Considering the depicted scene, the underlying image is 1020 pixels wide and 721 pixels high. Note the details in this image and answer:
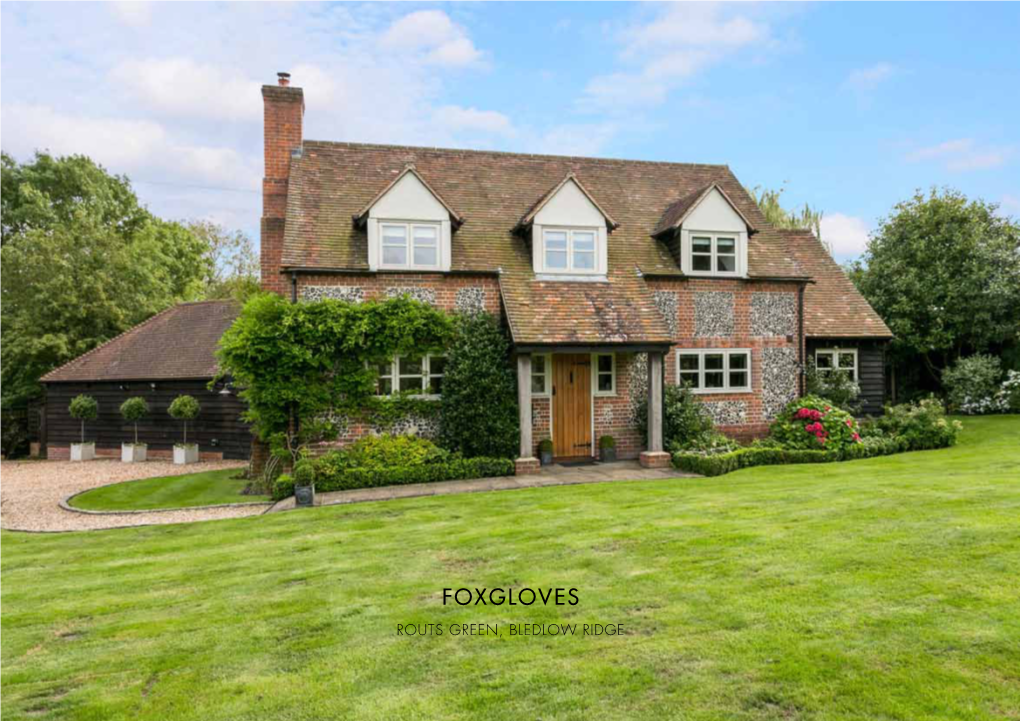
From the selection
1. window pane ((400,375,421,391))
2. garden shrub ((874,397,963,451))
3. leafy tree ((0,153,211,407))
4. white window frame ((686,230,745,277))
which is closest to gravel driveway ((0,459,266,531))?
window pane ((400,375,421,391))

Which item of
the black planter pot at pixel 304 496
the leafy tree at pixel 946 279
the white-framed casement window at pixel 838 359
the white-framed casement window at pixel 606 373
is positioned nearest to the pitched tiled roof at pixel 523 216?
the white-framed casement window at pixel 606 373

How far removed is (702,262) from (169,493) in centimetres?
1548

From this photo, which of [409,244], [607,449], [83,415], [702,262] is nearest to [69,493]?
[83,415]

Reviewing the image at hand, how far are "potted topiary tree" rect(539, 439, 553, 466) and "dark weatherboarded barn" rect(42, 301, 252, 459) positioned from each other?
37.2ft

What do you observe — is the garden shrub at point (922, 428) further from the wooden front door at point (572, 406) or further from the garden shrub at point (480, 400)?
the garden shrub at point (480, 400)

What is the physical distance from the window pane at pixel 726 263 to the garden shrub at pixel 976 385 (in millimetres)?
12142

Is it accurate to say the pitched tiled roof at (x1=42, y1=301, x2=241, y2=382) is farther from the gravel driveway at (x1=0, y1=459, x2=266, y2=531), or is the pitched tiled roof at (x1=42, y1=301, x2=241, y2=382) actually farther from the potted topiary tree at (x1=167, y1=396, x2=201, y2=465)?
the gravel driveway at (x1=0, y1=459, x2=266, y2=531)

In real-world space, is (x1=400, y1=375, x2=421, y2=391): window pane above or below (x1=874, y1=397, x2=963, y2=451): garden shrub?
above

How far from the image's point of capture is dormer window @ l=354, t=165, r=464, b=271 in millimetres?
14945

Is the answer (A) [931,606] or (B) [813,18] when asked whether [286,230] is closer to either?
(B) [813,18]

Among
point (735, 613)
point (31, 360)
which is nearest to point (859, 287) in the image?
point (735, 613)

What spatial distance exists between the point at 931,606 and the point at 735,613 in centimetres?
160

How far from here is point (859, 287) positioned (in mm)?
25688

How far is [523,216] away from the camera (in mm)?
17203
